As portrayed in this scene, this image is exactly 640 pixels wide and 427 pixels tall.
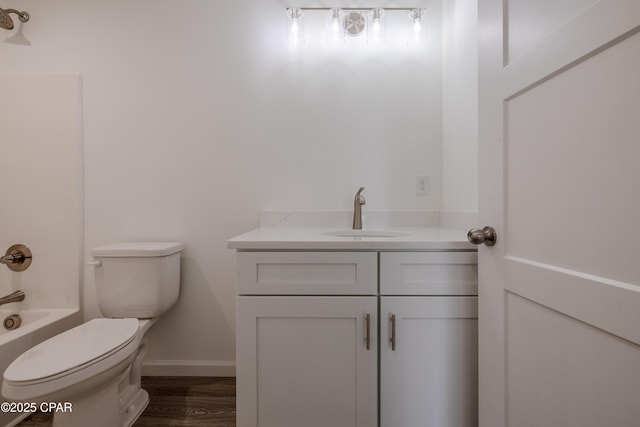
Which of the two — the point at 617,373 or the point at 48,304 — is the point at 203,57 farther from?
the point at 617,373

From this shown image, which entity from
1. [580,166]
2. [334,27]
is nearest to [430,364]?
[580,166]

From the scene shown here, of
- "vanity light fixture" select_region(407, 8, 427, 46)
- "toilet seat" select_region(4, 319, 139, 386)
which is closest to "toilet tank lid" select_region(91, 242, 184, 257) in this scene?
"toilet seat" select_region(4, 319, 139, 386)

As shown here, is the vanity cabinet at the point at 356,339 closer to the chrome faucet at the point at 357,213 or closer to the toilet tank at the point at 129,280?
the chrome faucet at the point at 357,213

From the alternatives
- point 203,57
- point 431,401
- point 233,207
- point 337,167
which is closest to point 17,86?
point 203,57

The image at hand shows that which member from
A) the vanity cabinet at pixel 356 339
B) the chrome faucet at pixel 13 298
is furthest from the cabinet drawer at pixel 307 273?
the chrome faucet at pixel 13 298

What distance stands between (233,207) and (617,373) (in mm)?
1514

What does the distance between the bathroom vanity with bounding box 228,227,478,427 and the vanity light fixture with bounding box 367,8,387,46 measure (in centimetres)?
116

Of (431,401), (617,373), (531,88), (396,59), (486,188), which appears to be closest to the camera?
(617,373)

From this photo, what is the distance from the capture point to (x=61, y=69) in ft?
5.16

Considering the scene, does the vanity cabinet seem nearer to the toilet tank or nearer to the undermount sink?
the undermount sink

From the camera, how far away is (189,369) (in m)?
1.58

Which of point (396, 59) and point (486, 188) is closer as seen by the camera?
point (486, 188)

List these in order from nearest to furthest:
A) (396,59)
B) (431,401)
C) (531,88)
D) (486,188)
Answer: (531,88), (486,188), (431,401), (396,59)

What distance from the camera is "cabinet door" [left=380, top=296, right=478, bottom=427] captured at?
980 mm
